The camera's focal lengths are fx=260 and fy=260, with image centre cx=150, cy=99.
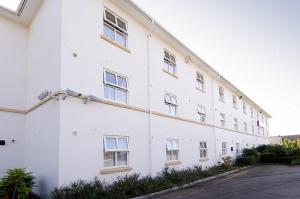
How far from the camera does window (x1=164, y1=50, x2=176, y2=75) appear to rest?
15.1m

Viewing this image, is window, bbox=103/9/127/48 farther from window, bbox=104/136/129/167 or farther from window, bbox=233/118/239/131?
window, bbox=233/118/239/131

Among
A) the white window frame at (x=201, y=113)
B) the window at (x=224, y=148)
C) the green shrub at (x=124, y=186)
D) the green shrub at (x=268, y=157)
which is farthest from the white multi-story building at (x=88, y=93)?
the green shrub at (x=268, y=157)

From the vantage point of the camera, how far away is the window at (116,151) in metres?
9.66

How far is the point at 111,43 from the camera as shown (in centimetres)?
1080

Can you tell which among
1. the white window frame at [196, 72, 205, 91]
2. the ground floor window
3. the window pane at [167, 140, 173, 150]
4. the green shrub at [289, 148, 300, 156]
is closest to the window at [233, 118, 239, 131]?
the green shrub at [289, 148, 300, 156]

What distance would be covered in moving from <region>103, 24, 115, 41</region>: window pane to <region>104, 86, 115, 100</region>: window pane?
2.26 metres

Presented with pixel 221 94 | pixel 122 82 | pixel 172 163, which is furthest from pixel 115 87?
pixel 221 94

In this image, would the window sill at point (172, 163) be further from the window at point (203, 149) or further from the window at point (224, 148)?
the window at point (224, 148)

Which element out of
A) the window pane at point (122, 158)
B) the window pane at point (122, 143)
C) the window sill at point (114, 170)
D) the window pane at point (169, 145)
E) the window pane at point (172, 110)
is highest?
the window pane at point (172, 110)

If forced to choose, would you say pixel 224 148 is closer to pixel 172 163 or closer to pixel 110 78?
pixel 172 163

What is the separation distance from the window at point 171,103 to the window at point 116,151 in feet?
14.1

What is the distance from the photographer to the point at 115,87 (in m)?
10.7

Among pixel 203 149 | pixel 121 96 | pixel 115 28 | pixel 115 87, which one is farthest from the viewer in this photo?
pixel 203 149

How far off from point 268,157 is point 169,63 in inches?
716
